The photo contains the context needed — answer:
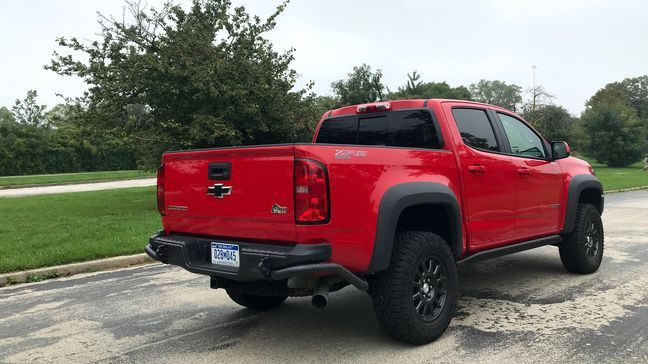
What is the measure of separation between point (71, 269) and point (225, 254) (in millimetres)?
4302

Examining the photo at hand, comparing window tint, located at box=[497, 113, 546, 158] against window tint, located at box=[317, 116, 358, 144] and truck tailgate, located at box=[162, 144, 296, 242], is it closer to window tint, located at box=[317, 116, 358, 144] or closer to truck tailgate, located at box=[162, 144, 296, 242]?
window tint, located at box=[317, 116, 358, 144]

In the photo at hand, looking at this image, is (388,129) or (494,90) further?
(494,90)

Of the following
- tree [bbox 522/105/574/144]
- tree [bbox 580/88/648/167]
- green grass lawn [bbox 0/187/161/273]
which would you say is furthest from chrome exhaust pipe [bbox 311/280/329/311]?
tree [bbox 580/88/648/167]

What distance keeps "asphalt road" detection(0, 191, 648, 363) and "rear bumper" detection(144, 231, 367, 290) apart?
25.5 inches

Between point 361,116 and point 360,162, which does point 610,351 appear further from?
point 361,116

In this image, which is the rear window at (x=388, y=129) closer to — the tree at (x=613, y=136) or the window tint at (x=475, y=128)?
the window tint at (x=475, y=128)

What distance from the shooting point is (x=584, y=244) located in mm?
5988

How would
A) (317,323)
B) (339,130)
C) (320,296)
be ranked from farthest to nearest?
Result: 1. (339,130)
2. (317,323)
3. (320,296)

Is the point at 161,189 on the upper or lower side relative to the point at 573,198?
upper

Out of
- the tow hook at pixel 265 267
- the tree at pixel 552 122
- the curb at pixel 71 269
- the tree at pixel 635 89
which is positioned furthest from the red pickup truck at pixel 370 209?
the tree at pixel 635 89

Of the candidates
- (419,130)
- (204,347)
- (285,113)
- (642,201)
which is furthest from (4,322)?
(642,201)

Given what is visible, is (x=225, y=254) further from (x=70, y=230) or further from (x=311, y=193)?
(x=70, y=230)

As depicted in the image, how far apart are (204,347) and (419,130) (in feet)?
8.34

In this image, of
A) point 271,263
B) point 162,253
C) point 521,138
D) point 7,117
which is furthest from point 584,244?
point 7,117
